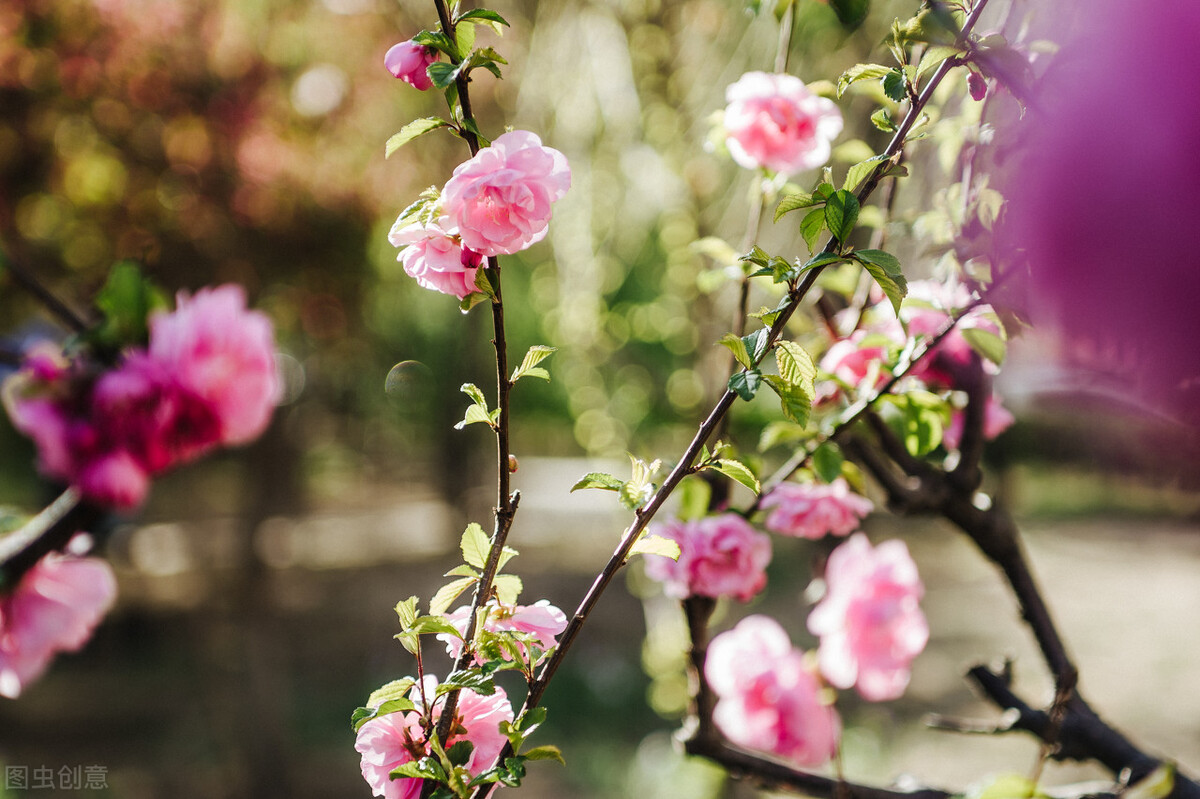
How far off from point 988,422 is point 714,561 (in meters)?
0.43

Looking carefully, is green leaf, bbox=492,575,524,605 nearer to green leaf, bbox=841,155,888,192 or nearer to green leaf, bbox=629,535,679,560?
green leaf, bbox=629,535,679,560

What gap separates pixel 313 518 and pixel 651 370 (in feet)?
23.8

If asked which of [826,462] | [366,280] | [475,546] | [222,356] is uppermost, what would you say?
[366,280]

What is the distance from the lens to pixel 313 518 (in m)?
9.73

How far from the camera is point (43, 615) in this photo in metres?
0.75

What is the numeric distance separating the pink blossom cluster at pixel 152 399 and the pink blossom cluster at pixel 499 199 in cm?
25

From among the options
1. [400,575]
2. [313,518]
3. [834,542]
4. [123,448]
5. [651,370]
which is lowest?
[123,448]

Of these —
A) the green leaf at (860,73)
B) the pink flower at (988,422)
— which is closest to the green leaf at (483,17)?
the green leaf at (860,73)

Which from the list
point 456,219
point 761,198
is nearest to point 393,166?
point 761,198

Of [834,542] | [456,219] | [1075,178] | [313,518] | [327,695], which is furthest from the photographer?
[313,518]

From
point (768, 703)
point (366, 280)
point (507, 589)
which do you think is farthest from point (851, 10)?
point (366, 280)

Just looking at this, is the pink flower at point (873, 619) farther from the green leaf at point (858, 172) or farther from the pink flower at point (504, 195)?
the pink flower at point (504, 195)

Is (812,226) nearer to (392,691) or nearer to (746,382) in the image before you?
(746,382)

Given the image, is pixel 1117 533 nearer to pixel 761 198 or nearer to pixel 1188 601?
pixel 1188 601
